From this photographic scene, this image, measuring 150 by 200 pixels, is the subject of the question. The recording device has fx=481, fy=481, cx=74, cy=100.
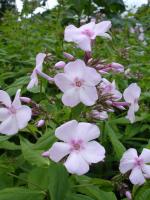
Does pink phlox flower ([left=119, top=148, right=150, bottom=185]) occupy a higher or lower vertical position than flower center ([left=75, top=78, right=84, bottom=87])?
lower

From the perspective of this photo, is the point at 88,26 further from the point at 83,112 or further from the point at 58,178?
the point at 58,178

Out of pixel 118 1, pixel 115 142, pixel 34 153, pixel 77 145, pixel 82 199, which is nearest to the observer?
pixel 77 145

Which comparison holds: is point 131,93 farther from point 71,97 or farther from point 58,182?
point 58,182

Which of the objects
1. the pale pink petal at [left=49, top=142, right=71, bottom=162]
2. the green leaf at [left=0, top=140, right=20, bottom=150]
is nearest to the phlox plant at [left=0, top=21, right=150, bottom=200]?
the pale pink petal at [left=49, top=142, right=71, bottom=162]

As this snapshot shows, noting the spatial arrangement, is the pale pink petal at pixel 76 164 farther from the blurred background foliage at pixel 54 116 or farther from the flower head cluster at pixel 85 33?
the flower head cluster at pixel 85 33

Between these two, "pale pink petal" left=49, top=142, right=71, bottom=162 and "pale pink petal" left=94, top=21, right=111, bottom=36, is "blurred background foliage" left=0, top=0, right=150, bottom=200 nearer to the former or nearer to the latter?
"pale pink petal" left=49, top=142, right=71, bottom=162

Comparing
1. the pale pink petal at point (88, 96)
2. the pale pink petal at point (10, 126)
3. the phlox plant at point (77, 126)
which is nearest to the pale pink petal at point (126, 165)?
the phlox plant at point (77, 126)

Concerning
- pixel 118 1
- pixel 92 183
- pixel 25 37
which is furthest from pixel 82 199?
pixel 118 1

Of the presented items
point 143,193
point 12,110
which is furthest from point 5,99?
point 143,193
